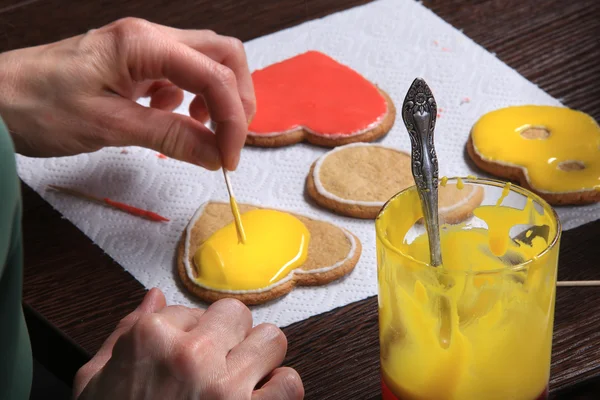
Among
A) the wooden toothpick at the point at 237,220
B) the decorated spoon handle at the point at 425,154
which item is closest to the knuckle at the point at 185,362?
the decorated spoon handle at the point at 425,154

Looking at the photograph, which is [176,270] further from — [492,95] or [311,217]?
[492,95]

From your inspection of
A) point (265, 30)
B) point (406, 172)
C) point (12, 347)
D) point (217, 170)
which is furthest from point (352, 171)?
point (12, 347)

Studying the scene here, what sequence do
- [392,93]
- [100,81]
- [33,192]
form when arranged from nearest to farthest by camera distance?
[100,81], [33,192], [392,93]

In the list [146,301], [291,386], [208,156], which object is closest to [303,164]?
[208,156]

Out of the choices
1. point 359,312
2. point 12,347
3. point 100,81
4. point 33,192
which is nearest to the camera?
point 12,347

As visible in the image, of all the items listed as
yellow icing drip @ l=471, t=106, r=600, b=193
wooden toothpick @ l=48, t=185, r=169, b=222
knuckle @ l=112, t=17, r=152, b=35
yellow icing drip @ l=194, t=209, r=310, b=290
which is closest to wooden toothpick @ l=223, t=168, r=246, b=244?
yellow icing drip @ l=194, t=209, r=310, b=290

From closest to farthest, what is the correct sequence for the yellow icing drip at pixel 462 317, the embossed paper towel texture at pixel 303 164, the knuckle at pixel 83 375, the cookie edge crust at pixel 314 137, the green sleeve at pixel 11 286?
the green sleeve at pixel 11 286 → the yellow icing drip at pixel 462 317 → the knuckle at pixel 83 375 → the embossed paper towel texture at pixel 303 164 → the cookie edge crust at pixel 314 137

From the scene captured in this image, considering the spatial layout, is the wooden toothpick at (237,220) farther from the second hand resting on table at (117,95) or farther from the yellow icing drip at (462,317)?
the yellow icing drip at (462,317)
